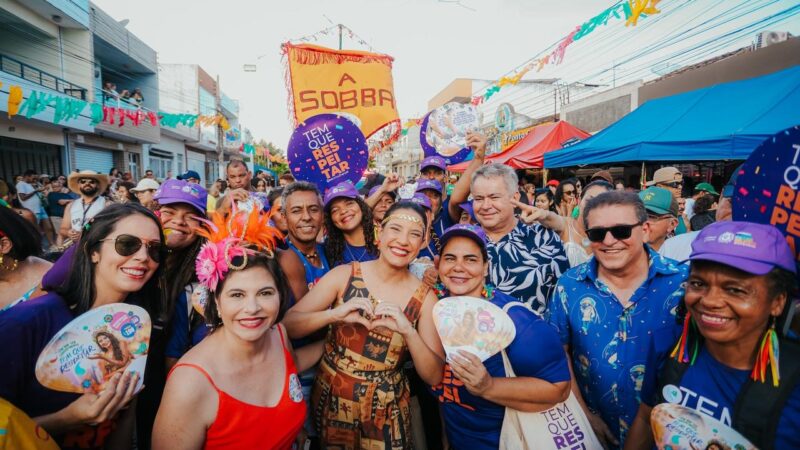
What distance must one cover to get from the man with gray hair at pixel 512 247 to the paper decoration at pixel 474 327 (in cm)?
98

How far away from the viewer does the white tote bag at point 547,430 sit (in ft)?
6.09

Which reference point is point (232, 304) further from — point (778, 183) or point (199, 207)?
point (778, 183)

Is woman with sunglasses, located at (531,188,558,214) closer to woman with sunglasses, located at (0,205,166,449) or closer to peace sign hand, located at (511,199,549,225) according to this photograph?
peace sign hand, located at (511,199,549,225)

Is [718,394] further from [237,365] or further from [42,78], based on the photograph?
[42,78]

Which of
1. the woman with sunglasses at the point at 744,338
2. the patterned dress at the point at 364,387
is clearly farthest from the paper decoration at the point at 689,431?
the patterned dress at the point at 364,387

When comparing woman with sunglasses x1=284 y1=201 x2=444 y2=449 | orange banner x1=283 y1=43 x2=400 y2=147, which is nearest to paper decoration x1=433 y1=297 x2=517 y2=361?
woman with sunglasses x1=284 y1=201 x2=444 y2=449

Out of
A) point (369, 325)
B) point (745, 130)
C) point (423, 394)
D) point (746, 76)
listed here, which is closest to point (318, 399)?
point (369, 325)

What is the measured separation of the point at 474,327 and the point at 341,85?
199 inches

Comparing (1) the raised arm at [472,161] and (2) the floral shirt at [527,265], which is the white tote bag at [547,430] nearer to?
(2) the floral shirt at [527,265]

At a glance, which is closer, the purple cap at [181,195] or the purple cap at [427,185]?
the purple cap at [181,195]

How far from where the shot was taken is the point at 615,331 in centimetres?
207

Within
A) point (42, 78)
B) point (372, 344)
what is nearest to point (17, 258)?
point (372, 344)

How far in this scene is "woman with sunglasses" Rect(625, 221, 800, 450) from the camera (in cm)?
139

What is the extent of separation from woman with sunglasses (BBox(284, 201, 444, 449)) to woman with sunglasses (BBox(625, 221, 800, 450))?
114 cm
